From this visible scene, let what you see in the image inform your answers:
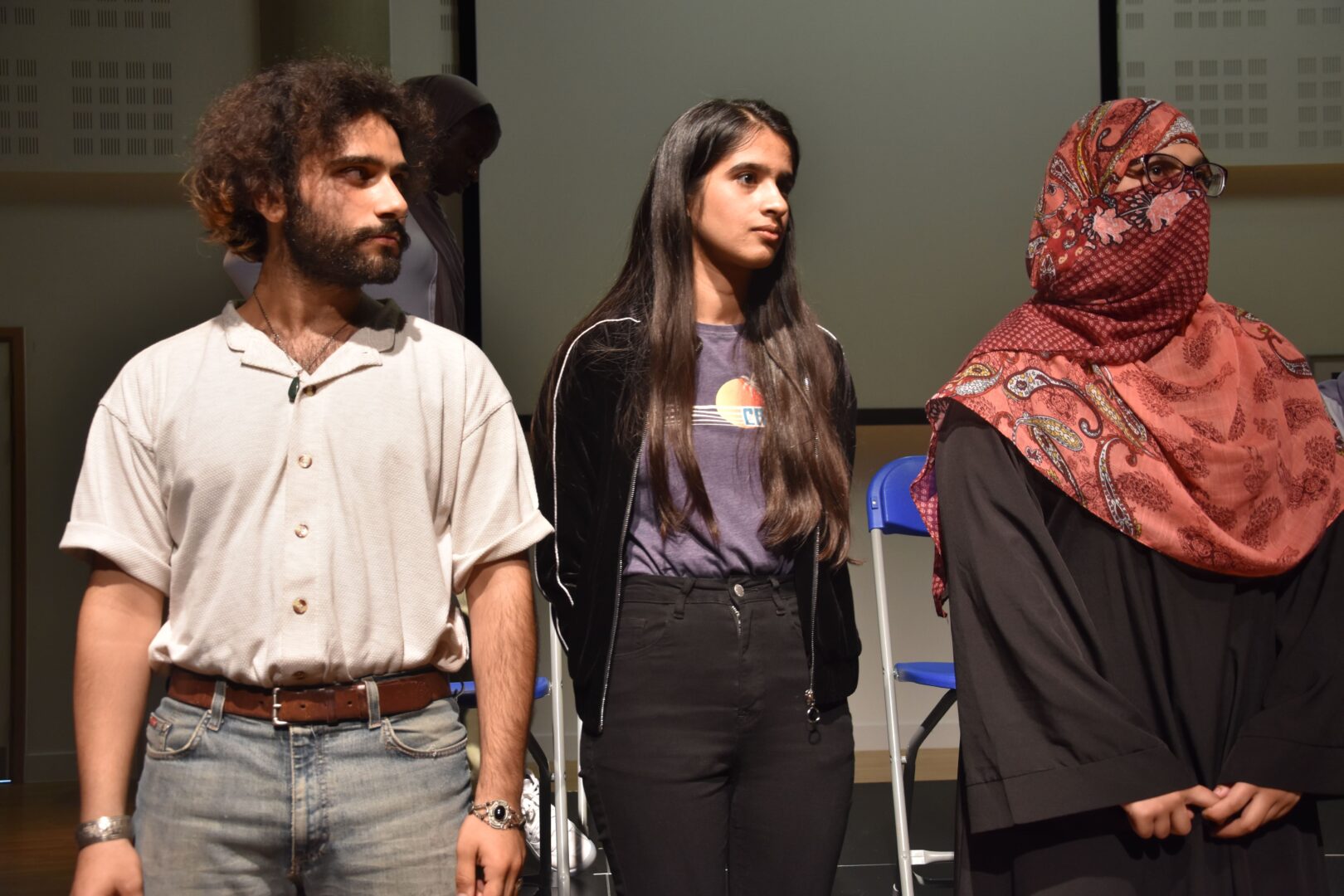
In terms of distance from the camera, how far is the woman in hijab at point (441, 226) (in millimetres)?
2670

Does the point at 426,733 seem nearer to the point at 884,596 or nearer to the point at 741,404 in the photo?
the point at 741,404

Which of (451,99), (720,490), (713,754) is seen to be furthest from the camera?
(451,99)

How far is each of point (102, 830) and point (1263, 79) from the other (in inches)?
193

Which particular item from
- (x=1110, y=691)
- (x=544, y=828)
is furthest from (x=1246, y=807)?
(x=544, y=828)

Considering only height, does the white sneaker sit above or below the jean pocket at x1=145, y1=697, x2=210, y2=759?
below

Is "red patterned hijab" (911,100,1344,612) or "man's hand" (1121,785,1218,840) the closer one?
"man's hand" (1121,785,1218,840)

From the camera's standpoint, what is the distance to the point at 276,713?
1.35 meters

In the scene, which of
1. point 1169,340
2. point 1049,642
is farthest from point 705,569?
point 1169,340

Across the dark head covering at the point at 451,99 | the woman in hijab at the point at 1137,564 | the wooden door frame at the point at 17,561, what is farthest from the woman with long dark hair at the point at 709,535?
the wooden door frame at the point at 17,561

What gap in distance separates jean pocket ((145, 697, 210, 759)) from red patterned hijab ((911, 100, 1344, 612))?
0.92 m

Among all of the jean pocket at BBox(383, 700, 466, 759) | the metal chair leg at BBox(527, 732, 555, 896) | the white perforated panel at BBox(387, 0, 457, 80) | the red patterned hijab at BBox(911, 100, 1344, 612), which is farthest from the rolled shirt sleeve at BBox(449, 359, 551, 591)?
the white perforated panel at BBox(387, 0, 457, 80)

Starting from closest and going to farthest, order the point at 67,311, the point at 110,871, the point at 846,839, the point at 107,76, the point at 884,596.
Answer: the point at 110,871
the point at 884,596
the point at 846,839
the point at 107,76
the point at 67,311

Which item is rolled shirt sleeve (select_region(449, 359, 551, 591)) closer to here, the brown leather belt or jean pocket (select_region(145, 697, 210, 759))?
the brown leather belt

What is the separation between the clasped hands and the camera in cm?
148
